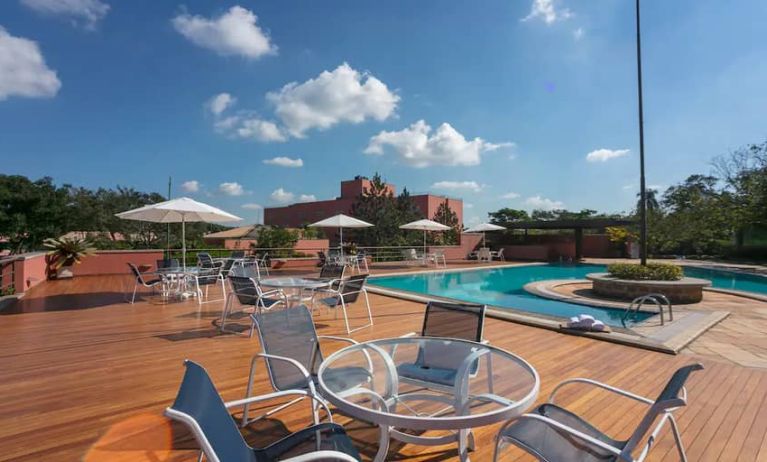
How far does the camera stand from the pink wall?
10.9m

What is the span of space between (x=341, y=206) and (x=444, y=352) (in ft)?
96.9

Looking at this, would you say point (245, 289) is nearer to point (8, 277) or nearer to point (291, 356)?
point (291, 356)

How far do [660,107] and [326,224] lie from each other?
10.3m

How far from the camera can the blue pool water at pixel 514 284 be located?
7.76 metres

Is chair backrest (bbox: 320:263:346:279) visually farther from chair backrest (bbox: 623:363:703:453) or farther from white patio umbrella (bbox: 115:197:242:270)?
chair backrest (bbox: 623:363:703:453)

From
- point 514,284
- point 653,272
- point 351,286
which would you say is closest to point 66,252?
point 351,286

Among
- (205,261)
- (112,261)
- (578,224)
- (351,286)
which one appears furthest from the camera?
(578,224)

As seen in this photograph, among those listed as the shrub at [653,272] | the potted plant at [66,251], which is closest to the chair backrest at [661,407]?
the shrub at [653,272]

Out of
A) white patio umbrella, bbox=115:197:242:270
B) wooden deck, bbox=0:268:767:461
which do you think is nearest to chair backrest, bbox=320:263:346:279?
wooden deck, bbox=0:268:767:461

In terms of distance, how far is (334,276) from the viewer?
5.86m

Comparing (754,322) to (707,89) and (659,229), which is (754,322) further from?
(659,229)

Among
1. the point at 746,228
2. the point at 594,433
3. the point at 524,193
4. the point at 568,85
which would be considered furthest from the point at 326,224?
the point at 746,228

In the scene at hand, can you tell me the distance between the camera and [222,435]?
4.27 feet

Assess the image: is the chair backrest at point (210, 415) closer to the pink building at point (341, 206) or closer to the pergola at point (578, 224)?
the pergola at point (578, 224)
